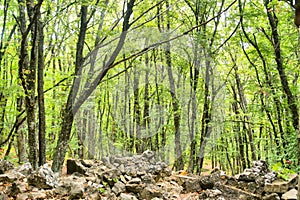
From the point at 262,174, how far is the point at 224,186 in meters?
0.78

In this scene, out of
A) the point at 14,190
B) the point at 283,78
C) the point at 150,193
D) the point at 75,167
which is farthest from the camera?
the point at 283,78

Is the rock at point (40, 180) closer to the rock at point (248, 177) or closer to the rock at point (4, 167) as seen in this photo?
the rock at point (4, 167)

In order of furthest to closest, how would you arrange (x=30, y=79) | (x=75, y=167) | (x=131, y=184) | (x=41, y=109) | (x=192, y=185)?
1. (x=75, y=167)
2. (x=192, y=185)
3. (x=41, y=109)
4. (x=30, y=79)
5. (x=131, y=184)

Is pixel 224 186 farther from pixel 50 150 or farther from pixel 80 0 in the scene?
pixel 50 150

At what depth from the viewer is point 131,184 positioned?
5.04 metres

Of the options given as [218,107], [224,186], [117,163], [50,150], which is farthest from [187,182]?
[50,150]

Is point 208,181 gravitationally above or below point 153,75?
below

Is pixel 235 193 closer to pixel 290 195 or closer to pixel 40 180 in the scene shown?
pixel 290 195

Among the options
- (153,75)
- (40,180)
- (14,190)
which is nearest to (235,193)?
(40,180)

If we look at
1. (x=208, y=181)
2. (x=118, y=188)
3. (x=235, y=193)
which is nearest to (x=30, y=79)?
(x=118, y=188)

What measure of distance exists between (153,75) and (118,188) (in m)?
7.95

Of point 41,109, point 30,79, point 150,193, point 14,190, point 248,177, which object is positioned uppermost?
point 30,79

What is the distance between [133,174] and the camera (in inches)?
226

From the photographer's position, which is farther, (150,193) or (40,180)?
(150,193)
